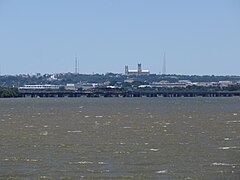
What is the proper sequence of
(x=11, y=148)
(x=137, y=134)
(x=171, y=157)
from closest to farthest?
(x=171, y=157) → (x=11, y=148) → (x=137, y=134)

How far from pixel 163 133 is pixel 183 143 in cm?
983

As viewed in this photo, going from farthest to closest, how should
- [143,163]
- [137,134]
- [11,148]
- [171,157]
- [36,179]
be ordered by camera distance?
1. [137,134]
2. [11,148]
3. [171,157]
4. [143,163]
5. [36,179]

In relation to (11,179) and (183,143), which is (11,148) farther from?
(11,179)

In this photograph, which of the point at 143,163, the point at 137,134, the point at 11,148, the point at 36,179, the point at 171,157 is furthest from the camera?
the point at 137,134

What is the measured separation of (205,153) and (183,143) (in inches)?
258

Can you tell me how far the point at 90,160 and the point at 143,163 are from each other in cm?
277

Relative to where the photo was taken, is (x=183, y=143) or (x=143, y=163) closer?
(x=143, y=163)

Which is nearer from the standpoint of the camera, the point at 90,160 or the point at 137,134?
the point at 90,160

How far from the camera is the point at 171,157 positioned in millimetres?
40000

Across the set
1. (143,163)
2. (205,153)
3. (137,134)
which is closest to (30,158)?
(143,163)

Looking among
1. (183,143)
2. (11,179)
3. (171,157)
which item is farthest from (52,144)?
(11,179)

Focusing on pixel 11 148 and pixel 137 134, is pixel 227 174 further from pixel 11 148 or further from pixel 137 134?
pixel 137 134

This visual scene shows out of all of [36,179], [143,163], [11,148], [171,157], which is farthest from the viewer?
[11,148]

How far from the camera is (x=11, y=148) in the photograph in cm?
4628
